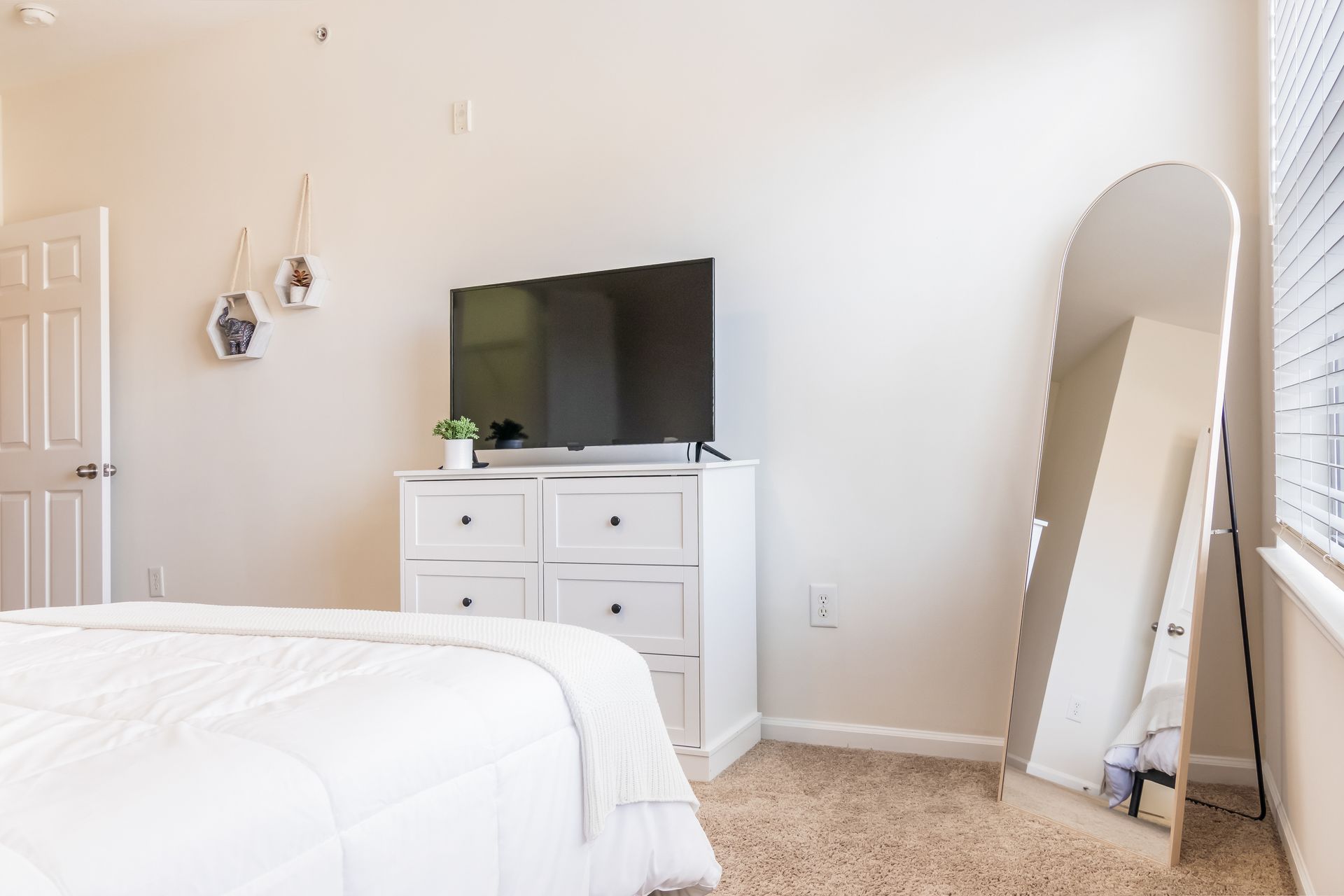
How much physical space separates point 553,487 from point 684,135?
118 cm

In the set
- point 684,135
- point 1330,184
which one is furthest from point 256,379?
point 1330,184

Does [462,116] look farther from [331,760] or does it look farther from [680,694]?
[331,760]

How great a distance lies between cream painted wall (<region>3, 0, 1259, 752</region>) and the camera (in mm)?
2416

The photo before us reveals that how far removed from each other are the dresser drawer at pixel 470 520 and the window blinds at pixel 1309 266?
179 cm

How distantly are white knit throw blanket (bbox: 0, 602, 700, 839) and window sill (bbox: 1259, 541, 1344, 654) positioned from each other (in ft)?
3.14

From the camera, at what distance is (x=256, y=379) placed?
140 inches

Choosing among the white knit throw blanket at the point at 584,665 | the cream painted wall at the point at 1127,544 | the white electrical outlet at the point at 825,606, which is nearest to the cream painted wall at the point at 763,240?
the white electrical outlet at the point at 825,606

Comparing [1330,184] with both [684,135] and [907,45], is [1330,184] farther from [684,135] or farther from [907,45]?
[684,135]

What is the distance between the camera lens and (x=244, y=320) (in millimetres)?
3568

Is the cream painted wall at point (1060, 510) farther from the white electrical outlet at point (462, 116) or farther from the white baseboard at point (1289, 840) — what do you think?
the white electrical outlet at point (462, 116)

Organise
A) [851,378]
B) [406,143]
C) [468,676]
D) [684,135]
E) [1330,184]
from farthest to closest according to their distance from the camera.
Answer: [406,143]
[684,135]
[851,378]
[1330,184]
[468,676]

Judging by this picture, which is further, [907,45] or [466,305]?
[466,305]

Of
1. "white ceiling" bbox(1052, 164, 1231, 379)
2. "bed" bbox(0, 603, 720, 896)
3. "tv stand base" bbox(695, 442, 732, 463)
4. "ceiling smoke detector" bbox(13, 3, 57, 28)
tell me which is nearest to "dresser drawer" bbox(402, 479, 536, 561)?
"tv stand base" bbox(695, 442, 732, 463)

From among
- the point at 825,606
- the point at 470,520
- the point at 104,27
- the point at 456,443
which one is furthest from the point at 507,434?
the point at 104,27
